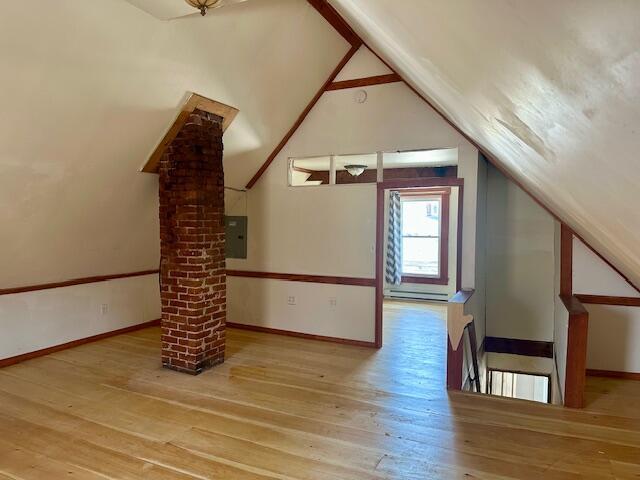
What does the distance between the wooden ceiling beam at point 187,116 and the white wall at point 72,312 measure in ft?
6.03

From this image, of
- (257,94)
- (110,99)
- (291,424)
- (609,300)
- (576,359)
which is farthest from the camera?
(257,94)

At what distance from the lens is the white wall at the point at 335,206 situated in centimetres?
462

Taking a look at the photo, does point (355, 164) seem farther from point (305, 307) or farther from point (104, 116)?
point (104, 116)

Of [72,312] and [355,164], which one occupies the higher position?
[355,164]

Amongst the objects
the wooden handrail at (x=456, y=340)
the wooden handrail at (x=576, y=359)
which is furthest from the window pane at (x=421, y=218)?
the wooden handrail at (x=576, y=359)

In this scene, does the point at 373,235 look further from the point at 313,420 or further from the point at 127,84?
the point at 127,84

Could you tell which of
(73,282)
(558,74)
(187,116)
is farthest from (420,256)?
(558,74)

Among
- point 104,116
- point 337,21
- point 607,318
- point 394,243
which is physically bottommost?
point 607,318

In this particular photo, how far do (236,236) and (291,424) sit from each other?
313 centimetres

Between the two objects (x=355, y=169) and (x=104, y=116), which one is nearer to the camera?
(x=104, y=116)

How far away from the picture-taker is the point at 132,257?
207 inches

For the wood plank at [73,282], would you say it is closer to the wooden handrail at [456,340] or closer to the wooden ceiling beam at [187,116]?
the wooden ceiling beam at [187,116]

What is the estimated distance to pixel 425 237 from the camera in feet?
27.3

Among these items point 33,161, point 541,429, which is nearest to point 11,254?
point 33,161
